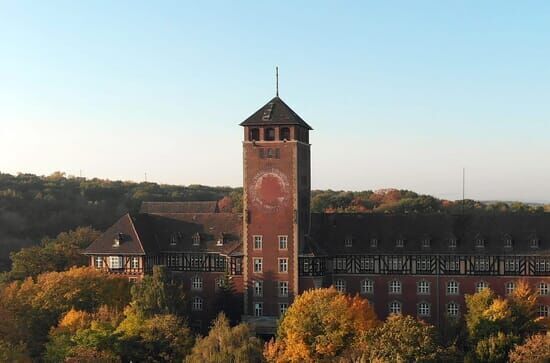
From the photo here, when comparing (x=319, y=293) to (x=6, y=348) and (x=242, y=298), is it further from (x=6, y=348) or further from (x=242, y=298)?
(x=6, y=348)

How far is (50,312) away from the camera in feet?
181

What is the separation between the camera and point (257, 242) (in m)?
60.5

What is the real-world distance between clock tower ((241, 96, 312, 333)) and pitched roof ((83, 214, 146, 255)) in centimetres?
938

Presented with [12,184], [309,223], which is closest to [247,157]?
[309,223]

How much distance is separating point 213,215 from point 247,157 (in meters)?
7.90

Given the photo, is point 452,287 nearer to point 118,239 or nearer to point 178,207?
point 118,239

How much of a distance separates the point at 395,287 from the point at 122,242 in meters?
23.1

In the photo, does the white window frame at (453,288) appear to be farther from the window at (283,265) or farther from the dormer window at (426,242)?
the window at (283,265)

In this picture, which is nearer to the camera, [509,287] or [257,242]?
[509,287]

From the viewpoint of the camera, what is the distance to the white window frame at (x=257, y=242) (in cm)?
6038

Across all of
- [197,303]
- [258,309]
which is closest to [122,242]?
[197,303]

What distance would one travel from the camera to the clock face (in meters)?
59.8

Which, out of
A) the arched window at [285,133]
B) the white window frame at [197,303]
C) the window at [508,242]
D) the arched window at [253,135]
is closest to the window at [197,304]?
the white window frame at [197,303]

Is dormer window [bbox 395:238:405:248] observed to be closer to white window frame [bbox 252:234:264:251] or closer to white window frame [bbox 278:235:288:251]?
white window frame [bbox 278:235:288:251]
